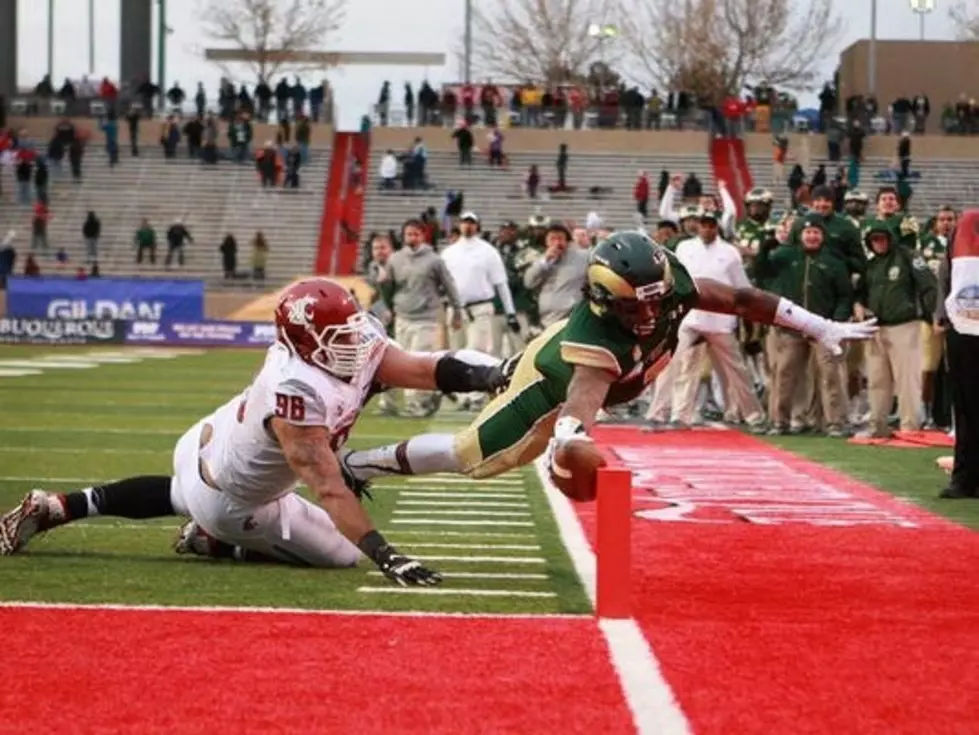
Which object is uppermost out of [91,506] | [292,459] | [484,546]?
[292,459]

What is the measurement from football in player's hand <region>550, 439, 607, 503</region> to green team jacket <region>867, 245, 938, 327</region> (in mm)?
8763

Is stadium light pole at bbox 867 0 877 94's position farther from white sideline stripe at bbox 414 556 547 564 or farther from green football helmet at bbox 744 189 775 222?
white sideline stripe at bbox 414 556 547 564

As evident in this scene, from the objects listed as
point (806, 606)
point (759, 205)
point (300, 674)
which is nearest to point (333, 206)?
point (759, 205)

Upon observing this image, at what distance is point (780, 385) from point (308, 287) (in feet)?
32.2

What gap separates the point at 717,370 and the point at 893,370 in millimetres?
1706

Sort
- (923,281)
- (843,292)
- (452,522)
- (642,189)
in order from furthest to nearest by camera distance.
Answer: (642,189), (843,292), (923,281), (452,522)

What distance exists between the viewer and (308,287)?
24.2ft

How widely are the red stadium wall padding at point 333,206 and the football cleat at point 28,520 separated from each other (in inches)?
1394

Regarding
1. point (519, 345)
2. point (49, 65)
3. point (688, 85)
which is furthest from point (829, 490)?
point (49, 65)

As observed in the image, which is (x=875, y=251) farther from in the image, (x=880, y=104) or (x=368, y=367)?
(x=880, y=104)

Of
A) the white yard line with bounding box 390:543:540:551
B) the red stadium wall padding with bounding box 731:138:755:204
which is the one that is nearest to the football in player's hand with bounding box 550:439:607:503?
the white yard line with bounding box 390:543:540:551

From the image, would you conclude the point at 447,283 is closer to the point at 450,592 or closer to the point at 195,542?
the point at 195,542

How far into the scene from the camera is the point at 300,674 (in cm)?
542

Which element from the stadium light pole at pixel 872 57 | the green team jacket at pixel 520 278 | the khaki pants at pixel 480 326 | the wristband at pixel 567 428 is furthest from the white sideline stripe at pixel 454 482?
the stadium light pole at pixel 872 57
